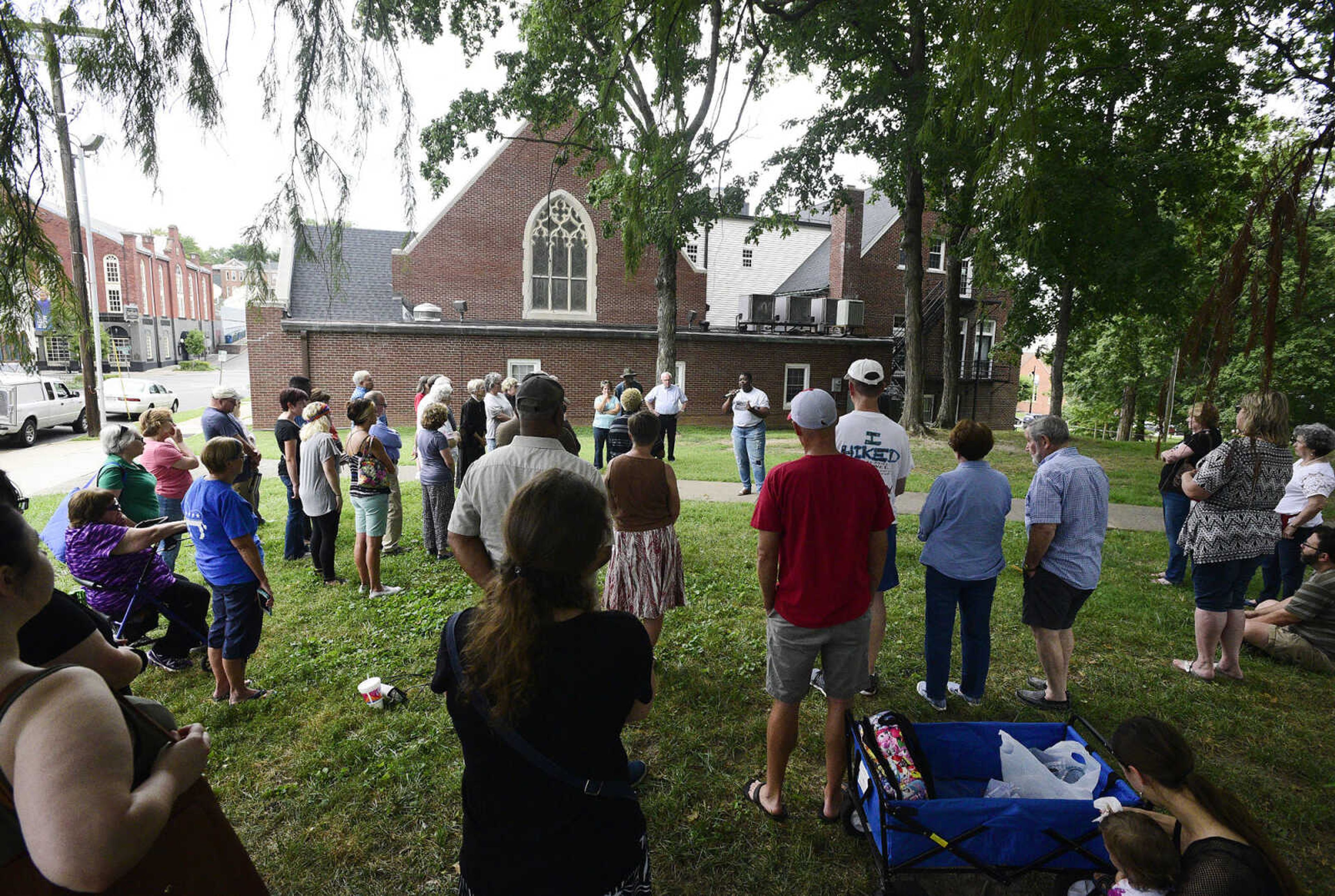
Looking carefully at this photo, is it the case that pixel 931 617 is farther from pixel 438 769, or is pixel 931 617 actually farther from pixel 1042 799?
pixel 438 769

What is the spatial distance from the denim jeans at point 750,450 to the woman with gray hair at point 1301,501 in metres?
5.81

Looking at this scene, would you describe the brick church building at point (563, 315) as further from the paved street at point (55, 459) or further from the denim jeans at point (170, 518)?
the denim jeans at point (170, 518)

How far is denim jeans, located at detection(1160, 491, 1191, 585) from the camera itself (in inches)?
255

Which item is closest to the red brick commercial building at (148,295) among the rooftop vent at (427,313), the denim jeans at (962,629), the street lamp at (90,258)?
the rooftop vent at (427,313)

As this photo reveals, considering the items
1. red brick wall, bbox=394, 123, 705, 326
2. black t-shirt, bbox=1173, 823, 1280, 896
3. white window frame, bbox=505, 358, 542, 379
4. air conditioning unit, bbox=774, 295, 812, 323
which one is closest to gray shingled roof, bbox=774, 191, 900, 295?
air conditioning unit, bbox=774, 295, 812, 323

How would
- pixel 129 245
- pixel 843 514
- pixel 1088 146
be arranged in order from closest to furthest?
pixel 843 514
pixel 1088 146
pixel 129 245

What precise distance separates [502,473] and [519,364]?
1948cm

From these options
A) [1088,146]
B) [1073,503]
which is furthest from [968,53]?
[1088,146]

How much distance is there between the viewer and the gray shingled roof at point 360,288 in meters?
20.8

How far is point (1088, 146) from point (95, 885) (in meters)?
16.4

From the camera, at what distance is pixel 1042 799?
8.90ft

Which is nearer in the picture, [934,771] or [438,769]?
[934,771]

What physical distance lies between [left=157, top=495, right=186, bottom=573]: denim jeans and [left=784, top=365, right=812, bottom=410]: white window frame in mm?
20837

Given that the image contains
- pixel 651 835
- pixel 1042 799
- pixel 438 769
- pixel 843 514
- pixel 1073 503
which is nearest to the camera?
pixel 1042 799
